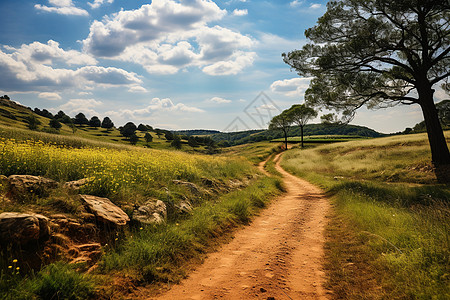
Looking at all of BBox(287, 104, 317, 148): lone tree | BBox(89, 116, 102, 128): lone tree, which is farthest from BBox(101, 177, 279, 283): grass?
BBox(89, 116, 102, 128): lone tree

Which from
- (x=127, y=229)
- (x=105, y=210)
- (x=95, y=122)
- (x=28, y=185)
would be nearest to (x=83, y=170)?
(x=28, y=185)

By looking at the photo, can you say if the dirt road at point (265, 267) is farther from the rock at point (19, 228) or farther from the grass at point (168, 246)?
the rock at point (19, 228)

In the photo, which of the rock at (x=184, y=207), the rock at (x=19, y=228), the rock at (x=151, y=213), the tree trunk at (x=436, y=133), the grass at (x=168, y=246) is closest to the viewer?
the rock at (x=19, y=228)

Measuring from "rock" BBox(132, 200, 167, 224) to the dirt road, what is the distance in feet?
5.94

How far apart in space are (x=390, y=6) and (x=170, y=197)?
52.4ft

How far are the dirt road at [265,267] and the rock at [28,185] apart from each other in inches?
164

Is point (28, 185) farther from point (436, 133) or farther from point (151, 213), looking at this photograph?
point (436, 133)

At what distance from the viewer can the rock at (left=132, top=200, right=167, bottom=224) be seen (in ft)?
Result: 19.3

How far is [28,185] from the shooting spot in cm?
539

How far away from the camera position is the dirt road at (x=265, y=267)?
155 inches

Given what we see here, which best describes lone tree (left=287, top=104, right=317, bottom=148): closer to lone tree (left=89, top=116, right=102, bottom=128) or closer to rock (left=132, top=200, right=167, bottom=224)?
rock (left=132, top=200, right=167, bottom=224)

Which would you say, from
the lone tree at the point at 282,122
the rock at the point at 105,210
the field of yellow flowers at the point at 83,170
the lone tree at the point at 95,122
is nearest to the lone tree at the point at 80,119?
the lone tree at the point at 95,122

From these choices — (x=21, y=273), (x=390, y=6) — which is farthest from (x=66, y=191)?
(x=390, y=6)

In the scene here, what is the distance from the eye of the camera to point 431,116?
44.4 ft
